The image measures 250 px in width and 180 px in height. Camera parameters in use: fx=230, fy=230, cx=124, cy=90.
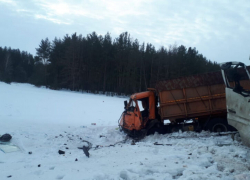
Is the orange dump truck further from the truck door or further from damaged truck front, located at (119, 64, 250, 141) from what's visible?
the truck door

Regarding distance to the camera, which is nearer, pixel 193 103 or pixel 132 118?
pixel 193 103

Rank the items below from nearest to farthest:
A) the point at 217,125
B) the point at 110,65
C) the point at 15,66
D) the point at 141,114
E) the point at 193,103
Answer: the point at 217,125 < the point at 193,103 < the point at 141,114 < the point at 110,65 < the point at 15,66

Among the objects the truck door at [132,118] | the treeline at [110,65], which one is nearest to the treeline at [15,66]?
the treeline at [110,65]

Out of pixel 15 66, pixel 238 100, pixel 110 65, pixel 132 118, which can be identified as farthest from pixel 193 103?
pixel 15 66

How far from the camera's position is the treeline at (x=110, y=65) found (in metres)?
50.6

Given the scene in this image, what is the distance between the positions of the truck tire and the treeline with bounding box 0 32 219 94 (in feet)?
127

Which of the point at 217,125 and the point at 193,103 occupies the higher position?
the point at 193,103

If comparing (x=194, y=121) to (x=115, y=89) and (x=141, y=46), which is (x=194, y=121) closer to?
(x=115, y=89)

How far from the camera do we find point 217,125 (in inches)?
417

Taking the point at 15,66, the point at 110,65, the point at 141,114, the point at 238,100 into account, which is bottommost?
the point at 141,114

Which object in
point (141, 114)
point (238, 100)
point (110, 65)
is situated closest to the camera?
point (238, 100)

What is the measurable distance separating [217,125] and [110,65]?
43504 mm

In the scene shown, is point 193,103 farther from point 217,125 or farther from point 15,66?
point 15,66

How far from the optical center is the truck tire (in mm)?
10523
